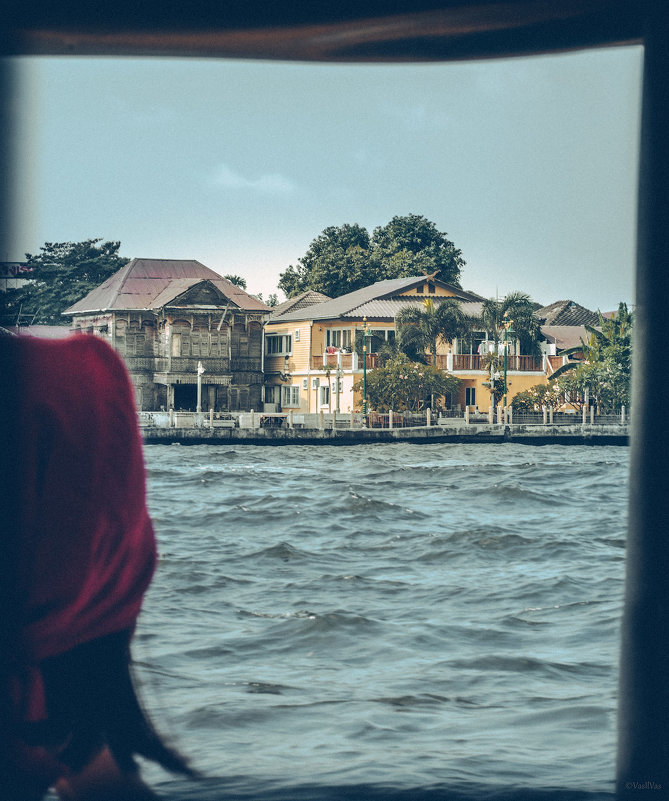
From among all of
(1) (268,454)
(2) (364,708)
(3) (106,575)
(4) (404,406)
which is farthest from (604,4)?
(4) (404,406)

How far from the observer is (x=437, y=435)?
22484mm

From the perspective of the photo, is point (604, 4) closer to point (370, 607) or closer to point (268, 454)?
point (370, 607)

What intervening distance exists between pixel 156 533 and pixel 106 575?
0.21 ft

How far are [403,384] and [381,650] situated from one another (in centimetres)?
1850

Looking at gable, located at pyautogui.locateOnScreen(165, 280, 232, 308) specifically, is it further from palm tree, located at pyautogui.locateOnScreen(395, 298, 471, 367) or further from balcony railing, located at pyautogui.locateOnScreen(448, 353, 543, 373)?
balcony railing, located at pyautogui.locateOnScreen(448, 353, 543, 373)

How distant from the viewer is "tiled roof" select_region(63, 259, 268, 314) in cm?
97

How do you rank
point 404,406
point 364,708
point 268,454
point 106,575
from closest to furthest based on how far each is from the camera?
point 106,575, point 364,708, point 268,454, point 404,406

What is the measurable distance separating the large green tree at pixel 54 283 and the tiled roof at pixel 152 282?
2 cm

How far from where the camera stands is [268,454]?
773 inches

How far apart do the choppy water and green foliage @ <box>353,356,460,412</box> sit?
12465 mm

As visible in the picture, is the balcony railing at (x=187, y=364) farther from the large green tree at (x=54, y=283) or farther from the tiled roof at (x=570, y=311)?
the tiled roof at (x=570, y=311)

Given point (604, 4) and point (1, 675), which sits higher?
point (604, 4)

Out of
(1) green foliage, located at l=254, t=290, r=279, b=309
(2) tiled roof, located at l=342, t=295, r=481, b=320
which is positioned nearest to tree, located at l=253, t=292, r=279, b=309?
(1) green foliage, located at l=254, t=290, r=279, b=309

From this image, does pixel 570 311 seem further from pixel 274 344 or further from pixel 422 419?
pixel 422 419
